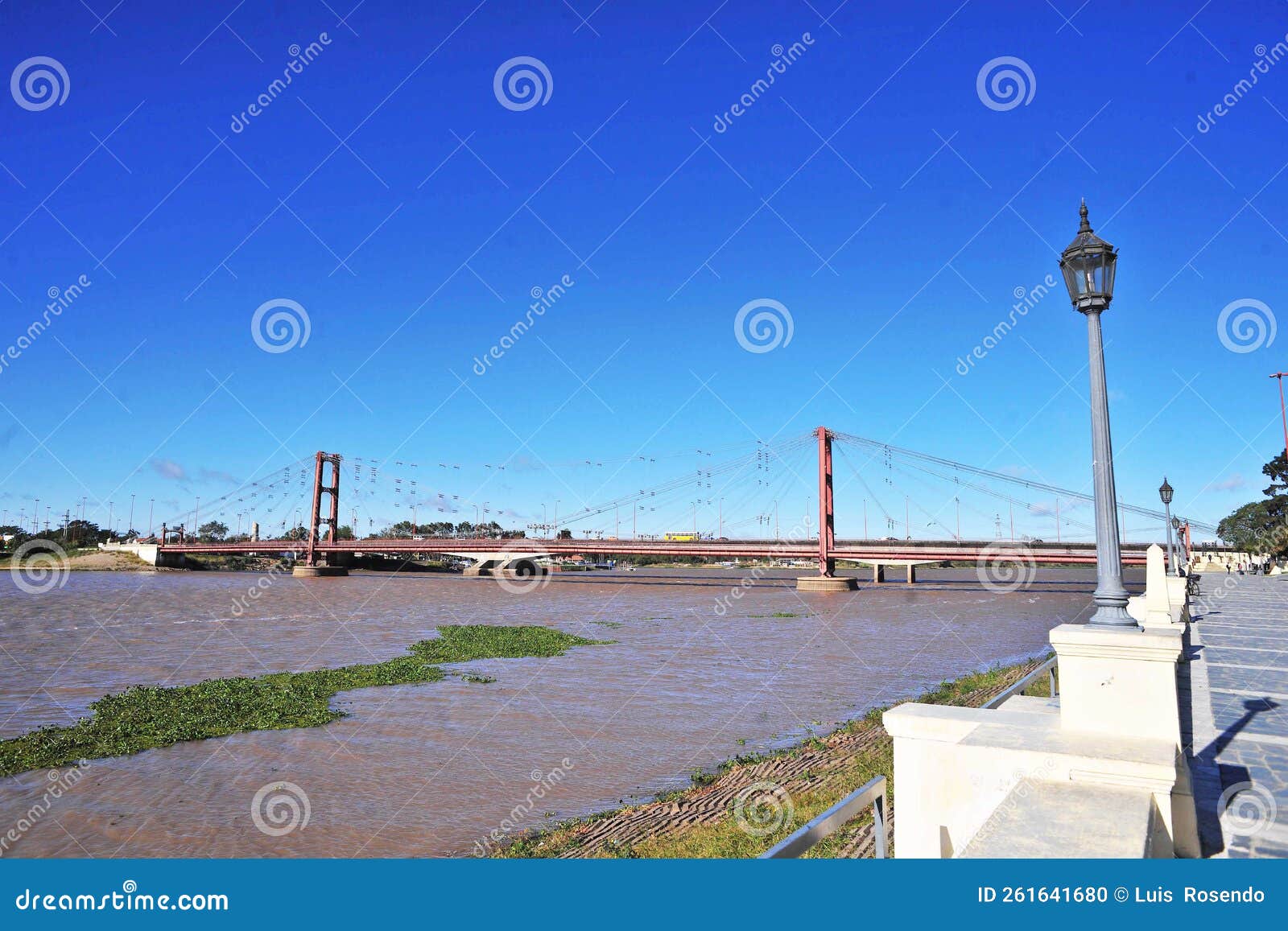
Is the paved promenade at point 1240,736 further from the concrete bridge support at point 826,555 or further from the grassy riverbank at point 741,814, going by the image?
the concrete bridge support at point 826,555

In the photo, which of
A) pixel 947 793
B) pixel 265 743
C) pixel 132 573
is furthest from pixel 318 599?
pixel 132 573

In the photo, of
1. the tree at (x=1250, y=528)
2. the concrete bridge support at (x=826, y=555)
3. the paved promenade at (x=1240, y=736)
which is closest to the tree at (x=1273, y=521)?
the tree at (x=1250, y=528)

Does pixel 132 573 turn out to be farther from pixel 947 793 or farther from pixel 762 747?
pixel 947 793

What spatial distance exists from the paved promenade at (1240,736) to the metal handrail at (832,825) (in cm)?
201

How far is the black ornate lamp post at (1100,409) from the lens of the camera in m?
4.21

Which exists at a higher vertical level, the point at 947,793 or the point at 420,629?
the point at 947,793

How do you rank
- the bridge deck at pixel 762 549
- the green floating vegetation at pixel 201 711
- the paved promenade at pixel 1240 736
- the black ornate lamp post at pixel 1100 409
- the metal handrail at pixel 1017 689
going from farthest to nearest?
the bridge deck at pixel 762 549
the green floating vegetation at pixel 201 711
the metal handrail at pixel 1017 689
the paved promenade at pixel 1240 736
the black ornate lamp post at pixel 1100 409

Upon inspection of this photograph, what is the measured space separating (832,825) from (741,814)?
4.19 metres

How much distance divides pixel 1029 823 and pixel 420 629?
27.4 meters

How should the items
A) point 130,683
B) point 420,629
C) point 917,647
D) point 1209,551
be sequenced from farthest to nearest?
point 1209,551, point 420,629, point 917,647, point 130,683

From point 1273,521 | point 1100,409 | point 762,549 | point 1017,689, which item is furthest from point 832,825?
point 1273,521

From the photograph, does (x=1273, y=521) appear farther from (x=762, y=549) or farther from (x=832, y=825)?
(x=832, y=825)

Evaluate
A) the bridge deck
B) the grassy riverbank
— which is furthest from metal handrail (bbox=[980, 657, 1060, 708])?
the bridge deck

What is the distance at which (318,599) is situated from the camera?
46062mm
